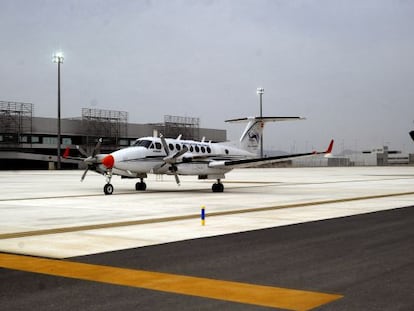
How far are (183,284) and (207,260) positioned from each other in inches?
76.7

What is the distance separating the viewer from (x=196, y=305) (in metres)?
6.84

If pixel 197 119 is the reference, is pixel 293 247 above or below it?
below

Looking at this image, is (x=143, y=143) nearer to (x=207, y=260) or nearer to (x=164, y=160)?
(x=164, y=160)

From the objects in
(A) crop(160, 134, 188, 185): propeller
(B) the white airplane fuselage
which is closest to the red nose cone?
(B) the white airplane fuselage

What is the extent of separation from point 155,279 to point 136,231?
227 inches

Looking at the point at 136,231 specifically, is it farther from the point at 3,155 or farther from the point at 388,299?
the point at 3,155

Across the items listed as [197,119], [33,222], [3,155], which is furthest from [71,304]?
[197,119]

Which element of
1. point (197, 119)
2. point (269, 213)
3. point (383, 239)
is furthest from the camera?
point (197, 119)

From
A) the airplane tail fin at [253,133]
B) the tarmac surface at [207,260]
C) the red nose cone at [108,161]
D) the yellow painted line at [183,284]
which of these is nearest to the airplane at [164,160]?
the red nose cone at [108,161]

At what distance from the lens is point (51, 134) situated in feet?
364

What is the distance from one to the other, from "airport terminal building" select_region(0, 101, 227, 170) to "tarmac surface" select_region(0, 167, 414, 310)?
278 feet

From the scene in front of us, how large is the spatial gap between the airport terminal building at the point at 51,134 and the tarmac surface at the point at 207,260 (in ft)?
278

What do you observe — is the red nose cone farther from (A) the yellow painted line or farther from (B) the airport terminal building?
(B) the airport terminal building

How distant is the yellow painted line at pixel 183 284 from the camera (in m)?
7.08
